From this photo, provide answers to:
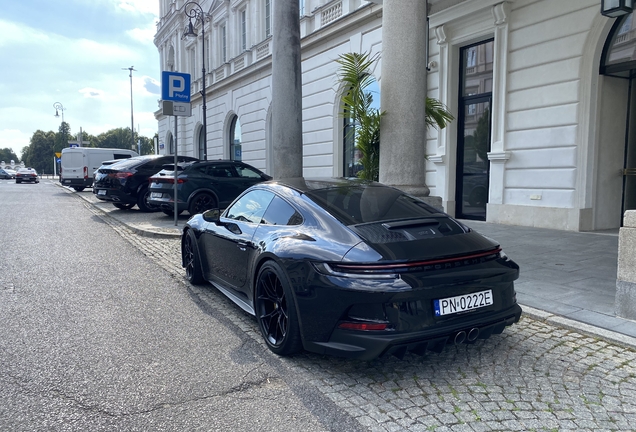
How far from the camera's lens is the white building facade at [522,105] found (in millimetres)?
9594

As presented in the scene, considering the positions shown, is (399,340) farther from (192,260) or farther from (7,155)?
(7,155)

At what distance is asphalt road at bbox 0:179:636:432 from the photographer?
279 centimetres

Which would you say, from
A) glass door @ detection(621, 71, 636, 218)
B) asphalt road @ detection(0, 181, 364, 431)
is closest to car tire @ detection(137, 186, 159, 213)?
asphalt road @ detection(0, 181, 364, 431)

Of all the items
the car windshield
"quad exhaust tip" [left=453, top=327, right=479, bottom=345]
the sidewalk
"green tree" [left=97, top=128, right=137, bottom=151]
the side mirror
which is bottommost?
the sidewalk

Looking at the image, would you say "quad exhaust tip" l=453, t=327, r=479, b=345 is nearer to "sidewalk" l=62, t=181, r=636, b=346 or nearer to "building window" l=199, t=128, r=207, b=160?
"sidewalk" l=62, t=181, r=636, b=346

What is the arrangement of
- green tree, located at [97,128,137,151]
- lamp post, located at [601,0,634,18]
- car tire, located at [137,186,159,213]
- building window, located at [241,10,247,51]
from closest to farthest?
lamp post, located at [601,0,634,18] → car tire, located at [137,186,159,213] → building window, located at [241,10,247,51] → green tree, located at [97,128,137,151]

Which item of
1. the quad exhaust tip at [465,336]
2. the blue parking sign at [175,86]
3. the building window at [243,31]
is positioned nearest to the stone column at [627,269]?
the quad exhaust tip at [465,336]

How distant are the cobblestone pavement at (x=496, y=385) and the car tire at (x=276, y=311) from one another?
5.5 inches

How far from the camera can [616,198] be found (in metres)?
10.1

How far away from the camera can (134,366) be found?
3541mm

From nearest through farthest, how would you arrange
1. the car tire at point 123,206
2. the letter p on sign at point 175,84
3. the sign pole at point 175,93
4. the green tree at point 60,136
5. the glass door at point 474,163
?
the sign pole at point 175,93 < the letter p on sign at point 175,84 < the glass door at point 474,163 < the car tire at point 123,206 < the green tree at point 60,136

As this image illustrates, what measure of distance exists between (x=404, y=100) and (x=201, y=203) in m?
6.61

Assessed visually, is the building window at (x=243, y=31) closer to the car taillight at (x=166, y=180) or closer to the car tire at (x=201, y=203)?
the car taillight at (x=166, y=180)

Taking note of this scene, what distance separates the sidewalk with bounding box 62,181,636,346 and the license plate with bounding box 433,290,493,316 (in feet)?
4.52
